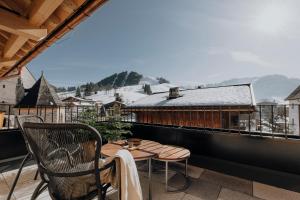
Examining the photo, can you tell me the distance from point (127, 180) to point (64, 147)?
19.1 inches

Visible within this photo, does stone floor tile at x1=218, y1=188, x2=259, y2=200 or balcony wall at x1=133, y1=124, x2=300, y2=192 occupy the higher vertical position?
balcony wall at x1=133, y1=124, x2=300, y2=192

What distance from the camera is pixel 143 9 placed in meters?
7.68

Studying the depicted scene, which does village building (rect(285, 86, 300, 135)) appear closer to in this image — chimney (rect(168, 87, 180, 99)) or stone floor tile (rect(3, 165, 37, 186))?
stone floor tile (rect(3, 165, 37, 186))

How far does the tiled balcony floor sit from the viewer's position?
2.08m

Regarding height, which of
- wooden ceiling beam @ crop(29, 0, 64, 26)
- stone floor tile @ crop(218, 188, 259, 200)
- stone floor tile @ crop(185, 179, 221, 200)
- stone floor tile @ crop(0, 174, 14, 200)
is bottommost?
stone floor tile @ crop(0, 174, 14, 200)

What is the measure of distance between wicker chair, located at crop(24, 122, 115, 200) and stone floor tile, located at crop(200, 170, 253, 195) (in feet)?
6.40

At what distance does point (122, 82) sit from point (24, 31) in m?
43.9

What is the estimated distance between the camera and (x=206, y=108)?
8727 mm

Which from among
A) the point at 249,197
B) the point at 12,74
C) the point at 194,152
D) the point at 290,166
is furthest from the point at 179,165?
the point at 12,74

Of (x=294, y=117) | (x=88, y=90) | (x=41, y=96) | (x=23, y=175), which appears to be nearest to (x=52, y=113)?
(x=23, y=175)

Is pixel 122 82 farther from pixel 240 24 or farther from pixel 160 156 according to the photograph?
pixel 160 156

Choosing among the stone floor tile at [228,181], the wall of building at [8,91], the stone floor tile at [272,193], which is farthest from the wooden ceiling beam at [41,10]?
the wall of building at [8,91]

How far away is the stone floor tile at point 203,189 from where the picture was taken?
6.88 ft

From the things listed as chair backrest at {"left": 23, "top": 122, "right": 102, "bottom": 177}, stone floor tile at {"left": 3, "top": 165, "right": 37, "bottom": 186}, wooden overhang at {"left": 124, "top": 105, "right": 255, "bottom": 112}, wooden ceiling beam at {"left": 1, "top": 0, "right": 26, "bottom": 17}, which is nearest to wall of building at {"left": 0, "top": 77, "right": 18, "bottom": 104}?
wooden overhang at {"left": 124, "top": 105, "right": 255, "bottom": 112}
